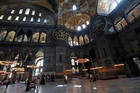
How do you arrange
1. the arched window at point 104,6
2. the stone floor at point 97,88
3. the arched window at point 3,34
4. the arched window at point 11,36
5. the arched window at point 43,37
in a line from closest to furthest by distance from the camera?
the stone floor at point 97,88 → the arched window at point 3,34 → the arched window at point 11,36 → the arched window at point 104,6 → the arched window at point 43,37

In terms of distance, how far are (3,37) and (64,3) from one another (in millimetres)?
21269

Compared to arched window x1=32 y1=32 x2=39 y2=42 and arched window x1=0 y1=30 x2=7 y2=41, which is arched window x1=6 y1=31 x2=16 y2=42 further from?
arched window x1=32 y1=32 x2=39 y2=42

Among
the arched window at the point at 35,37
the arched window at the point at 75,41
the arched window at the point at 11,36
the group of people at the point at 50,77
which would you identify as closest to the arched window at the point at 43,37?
the arched window at the point at 35,37

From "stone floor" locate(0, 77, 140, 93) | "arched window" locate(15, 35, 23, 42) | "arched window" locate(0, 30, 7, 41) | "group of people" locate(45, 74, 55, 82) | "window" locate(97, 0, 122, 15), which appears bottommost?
"group of people" locate(45, 74, 55, 82)

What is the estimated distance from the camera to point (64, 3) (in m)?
24.8

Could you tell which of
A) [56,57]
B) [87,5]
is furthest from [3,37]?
[87,5]

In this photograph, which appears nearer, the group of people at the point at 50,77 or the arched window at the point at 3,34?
the group of people at the point at 50,77

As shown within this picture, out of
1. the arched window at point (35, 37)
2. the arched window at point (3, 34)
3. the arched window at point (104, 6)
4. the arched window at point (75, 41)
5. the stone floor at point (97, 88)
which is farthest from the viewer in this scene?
the arched window at point (75, 41)

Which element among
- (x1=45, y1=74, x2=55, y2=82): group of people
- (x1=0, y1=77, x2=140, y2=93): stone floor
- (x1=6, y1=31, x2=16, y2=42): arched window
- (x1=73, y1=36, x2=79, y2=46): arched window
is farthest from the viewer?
(x1=73, y1=36, x2=79, y2=46): arched window

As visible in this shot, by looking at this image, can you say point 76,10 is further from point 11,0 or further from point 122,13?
point 11,0

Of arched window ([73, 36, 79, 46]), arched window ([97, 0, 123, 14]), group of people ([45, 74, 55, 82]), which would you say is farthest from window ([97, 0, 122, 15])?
group of people ([45, 74, 55, 82])

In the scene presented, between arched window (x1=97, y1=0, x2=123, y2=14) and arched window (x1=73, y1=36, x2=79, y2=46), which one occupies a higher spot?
arched window (x1=97, y1=0, x2=123, y2=14)

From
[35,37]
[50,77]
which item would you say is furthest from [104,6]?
[50,77]

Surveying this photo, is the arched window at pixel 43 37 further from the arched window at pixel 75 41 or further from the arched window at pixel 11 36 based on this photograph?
the arched window at pixel 75 41
